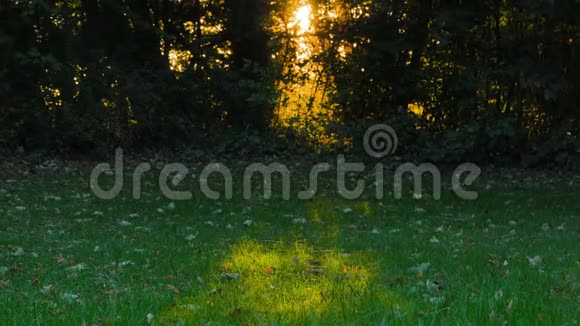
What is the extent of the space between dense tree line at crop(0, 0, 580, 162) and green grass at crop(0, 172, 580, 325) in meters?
4.72

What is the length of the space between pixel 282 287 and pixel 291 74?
12315 mm

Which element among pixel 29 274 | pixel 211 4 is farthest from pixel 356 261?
pixel 211 4

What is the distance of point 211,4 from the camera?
18.6m

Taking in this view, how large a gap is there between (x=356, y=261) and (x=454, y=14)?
8.53 metres

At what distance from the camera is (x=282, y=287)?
420 centimetres

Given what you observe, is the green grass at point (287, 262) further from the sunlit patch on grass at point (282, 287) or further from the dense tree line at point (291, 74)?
the dense tree line at point (291, 74)

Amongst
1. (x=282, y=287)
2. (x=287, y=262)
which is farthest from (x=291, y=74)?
(x=282, y=287)

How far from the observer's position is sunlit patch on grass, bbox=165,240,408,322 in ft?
11.5

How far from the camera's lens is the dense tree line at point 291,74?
533 inches

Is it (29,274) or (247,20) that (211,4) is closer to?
(247,20)

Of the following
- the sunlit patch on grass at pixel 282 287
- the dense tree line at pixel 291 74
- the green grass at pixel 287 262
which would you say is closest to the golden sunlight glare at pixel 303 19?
the dense tree line at pixel 291 74

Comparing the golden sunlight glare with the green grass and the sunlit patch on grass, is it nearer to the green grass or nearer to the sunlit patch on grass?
the green grass

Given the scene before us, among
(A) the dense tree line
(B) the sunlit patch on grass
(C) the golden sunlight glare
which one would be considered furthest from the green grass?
(C) the golden sunlight glare

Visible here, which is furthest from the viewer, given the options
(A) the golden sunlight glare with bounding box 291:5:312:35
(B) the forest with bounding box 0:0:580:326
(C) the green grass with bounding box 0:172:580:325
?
(A) the golden sunlight glare with bounding box 291:5:312:35
